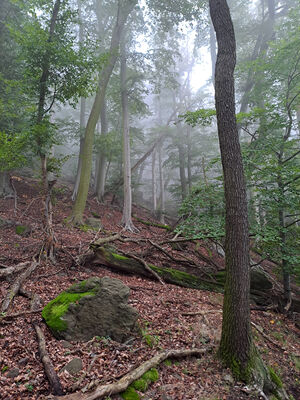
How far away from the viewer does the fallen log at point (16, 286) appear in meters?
4.36

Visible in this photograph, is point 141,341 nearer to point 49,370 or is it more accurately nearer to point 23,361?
point 49,370

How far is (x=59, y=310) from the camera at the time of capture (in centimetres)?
407

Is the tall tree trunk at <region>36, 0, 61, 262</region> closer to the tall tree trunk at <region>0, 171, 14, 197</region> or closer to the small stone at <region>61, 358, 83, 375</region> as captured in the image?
the small stone at <region>61, 358, 83, 375</region>

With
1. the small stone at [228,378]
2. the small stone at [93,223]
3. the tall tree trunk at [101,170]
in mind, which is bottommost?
the small stone at [228,378]

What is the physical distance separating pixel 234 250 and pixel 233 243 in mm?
118

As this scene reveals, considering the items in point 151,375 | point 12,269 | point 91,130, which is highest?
point 91,130

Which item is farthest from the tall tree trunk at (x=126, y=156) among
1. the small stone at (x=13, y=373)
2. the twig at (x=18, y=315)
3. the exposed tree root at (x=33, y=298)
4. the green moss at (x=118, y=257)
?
the small stone at (x=13, y=373)

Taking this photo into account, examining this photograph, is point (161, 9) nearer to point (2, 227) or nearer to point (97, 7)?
point (97, 7)

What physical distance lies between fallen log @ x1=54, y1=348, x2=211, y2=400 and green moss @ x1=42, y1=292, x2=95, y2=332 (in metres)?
1.24

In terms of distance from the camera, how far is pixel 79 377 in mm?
3135

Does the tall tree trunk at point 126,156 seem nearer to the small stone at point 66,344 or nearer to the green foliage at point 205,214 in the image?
the green foliage at point 205,214

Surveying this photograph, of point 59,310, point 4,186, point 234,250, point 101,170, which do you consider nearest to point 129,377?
point 59,310

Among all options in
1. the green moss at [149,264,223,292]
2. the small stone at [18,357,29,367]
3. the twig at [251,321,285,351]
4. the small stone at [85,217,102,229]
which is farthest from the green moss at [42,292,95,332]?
the small stone at [85,217,102,229]

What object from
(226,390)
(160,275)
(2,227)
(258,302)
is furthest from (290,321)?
(2,227)
